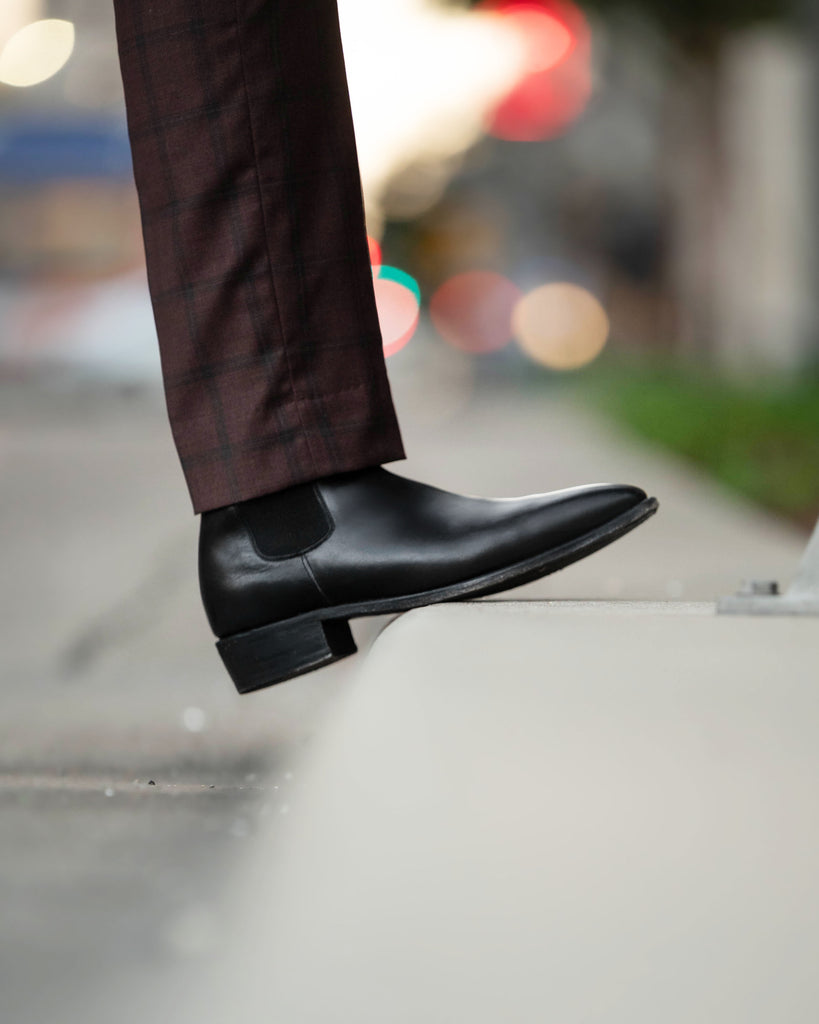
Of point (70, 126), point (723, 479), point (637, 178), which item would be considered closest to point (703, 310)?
point (70, 126)

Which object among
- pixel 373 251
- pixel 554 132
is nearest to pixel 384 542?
pixel 373 251

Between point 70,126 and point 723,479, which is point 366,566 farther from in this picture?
point 70,126

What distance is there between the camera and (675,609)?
1123mm

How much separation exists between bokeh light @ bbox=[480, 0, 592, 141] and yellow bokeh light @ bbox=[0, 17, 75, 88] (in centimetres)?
1003

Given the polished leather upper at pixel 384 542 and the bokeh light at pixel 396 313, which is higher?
the polished leather upper at pixel 384 542

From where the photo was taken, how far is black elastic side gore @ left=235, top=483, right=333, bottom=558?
3.97 ft

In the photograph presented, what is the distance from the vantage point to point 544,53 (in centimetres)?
868

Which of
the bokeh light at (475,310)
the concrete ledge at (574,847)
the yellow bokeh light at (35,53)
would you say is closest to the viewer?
the concrete ledge at (574,847)

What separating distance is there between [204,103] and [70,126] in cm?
1599

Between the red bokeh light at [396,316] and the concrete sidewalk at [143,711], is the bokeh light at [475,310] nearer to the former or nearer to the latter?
the red bokeh light at [396,316]

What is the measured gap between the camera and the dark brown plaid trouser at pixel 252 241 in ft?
3.71

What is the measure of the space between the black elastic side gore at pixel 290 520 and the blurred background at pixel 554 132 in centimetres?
265

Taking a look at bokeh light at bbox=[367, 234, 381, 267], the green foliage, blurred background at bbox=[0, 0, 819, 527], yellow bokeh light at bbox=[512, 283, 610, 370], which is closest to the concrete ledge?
bokeh light at bbox=[367, 234, 381, 267]

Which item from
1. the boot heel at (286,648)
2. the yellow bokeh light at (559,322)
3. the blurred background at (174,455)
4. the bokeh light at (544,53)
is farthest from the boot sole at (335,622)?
the yellow bokeh light at (559,322)
